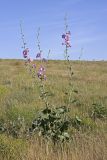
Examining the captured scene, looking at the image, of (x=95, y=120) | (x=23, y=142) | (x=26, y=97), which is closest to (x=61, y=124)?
(x=23, y=142)

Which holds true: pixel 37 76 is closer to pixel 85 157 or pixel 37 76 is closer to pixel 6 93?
pixel 85 157

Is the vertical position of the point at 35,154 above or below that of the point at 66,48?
below

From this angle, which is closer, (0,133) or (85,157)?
(85,157)

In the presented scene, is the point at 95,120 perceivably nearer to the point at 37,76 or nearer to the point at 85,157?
the point at 37,76

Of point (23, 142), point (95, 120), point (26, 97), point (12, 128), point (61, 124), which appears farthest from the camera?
point (26, 97)

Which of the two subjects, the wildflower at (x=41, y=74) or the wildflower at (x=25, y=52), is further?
the wildflower at (x=25, y=52)

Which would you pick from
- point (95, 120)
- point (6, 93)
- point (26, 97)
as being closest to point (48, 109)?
point (95, 120)

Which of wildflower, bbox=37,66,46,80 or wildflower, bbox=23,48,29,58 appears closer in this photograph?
wildflower, bbox=37,66,46,80

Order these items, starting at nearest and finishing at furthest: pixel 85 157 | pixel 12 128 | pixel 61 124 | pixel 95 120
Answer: pixel 85 157 → pixel 61 124 → pixel 12 128 → pixel 95 120

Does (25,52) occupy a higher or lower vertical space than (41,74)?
higher

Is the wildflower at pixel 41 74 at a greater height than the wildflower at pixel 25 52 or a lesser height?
lesser

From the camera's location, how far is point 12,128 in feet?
26.2

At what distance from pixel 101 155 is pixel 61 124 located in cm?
144

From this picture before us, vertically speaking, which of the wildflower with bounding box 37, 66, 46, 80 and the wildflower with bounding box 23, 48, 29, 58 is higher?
the wildflower with bounding box 23, 48, 29, 58
